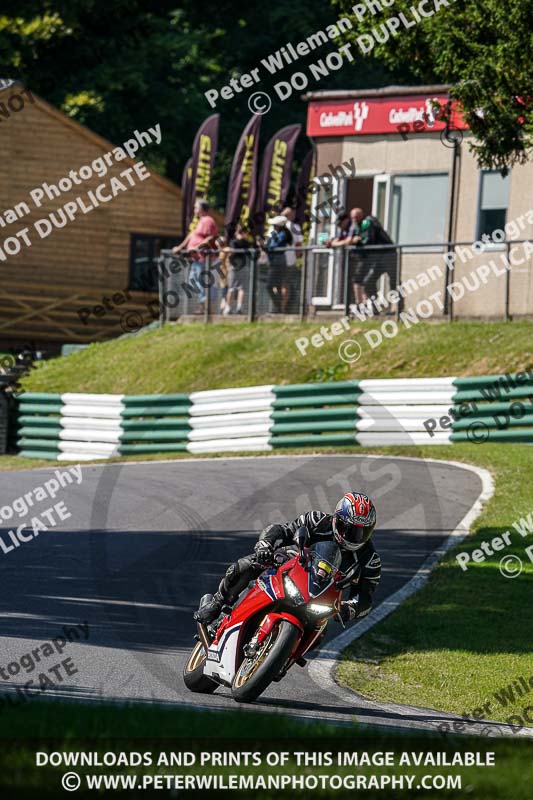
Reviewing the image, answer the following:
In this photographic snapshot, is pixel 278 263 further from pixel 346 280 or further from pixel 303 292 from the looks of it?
pixel 346 280

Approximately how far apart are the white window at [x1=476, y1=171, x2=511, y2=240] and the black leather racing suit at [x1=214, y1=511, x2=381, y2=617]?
55.2 feet

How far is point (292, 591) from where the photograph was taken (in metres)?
8.57

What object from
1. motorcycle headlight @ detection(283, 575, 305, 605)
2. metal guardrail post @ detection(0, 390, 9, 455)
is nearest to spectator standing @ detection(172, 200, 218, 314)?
metal guardrail post @ detection(0, 390, 9, 455)

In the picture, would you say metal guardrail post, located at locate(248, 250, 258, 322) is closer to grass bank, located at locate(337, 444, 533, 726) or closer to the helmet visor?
grass bank, located at locate(337, 444, 533, 726)

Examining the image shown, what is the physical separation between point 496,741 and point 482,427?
43.3 ft

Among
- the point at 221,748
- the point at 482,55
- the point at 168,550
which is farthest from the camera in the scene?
the point at 482,55

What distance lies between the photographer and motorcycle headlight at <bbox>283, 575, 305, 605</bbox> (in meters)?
8.53

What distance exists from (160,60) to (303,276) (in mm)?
23276

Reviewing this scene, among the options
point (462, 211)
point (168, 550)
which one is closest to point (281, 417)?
point (462, 211)

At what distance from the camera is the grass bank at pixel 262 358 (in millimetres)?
22312

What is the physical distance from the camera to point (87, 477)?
19312mm

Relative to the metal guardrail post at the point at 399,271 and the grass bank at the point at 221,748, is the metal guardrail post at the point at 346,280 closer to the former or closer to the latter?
the metal guardrail post at the point at 399,271

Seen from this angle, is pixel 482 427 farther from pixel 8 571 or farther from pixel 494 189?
pixel 8 571

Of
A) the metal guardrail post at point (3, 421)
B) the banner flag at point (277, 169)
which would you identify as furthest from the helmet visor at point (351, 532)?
the banner flag at point (277, 169)
